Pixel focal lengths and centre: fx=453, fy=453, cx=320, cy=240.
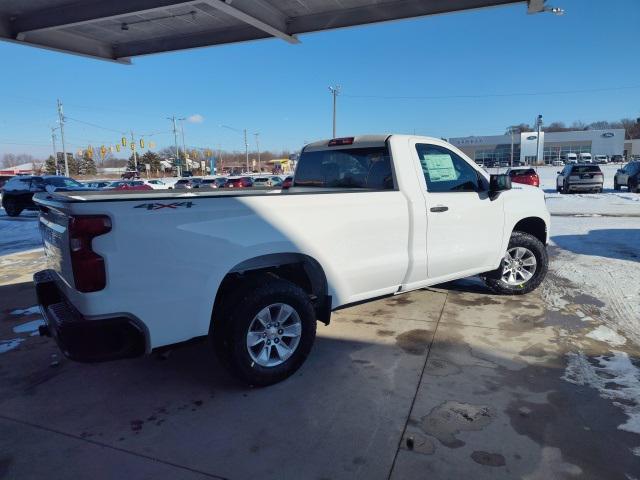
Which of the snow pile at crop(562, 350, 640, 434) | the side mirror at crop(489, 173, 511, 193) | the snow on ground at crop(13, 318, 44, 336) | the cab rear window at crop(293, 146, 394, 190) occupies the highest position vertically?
the cab rear window at crop(293, 146, 394, 190)

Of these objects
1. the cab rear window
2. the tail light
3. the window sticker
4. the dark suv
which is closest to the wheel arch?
the tail light

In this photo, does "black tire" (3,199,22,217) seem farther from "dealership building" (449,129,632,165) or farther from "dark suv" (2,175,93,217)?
"dealership building" (449,129,632,165)

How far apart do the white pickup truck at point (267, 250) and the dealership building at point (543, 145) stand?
321 ft

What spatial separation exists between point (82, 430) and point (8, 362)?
172cm

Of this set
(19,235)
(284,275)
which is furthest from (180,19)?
(19,235)

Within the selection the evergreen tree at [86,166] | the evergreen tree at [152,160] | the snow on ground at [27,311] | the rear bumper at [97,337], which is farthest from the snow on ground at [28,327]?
the evergreen tree at [86,166]

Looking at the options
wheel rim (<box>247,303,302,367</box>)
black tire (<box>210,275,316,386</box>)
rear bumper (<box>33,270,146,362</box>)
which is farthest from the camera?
wheel rim (<box>247,303,302,367</box>)

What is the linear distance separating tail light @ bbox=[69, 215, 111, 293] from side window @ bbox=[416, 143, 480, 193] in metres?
3.13

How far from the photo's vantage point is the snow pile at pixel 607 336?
4.38m

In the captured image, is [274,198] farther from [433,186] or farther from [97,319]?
[433,186]

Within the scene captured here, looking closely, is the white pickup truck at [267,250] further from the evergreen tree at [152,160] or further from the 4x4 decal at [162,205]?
the evergreen tree at [152,160]

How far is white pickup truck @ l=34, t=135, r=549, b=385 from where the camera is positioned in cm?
291

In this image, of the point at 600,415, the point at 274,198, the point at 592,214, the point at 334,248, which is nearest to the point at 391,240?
the point at 334,248

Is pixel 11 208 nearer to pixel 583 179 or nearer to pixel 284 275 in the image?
pixel 284 275
